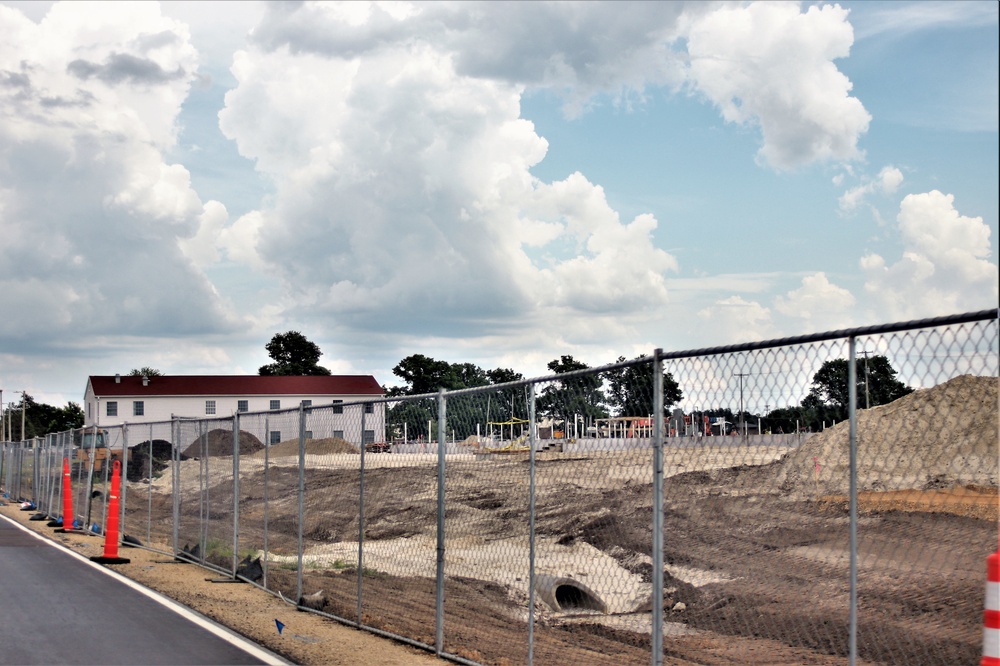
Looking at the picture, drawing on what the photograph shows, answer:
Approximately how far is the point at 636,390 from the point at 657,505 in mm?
875

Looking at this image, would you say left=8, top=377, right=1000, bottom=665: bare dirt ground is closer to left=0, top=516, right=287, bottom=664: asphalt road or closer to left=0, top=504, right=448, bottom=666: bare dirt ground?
left=0, top=504, right=448, bottom=666: bare dirt ground

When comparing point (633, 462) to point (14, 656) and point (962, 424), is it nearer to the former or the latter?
point (962, 424)

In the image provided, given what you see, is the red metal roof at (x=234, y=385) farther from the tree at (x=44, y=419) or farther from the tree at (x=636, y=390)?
the tree at (x=636, y=390)

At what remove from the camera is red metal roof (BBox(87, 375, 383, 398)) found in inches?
3698

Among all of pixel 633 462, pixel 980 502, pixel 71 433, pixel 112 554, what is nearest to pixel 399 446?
pixel 633 462

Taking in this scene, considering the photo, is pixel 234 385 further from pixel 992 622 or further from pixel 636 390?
pixel 992 622

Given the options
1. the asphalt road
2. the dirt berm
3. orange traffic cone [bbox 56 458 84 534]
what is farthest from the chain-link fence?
orange traffic cone [bbox 56 458 84 534]

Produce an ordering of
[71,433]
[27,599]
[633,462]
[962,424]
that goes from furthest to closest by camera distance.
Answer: [71,433]
[27,599]
[633,462]
[962,424]

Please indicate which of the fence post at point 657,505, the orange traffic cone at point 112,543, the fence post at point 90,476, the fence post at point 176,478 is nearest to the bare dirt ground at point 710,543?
the fence post at point 657,505

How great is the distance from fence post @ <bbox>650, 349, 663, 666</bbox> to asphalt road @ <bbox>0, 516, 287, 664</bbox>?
14.6 feet

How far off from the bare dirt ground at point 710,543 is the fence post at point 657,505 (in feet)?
0.50

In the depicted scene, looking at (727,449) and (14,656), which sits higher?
(727,449)

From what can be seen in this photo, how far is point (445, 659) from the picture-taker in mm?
9703

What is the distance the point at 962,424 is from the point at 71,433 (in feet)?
84.7
